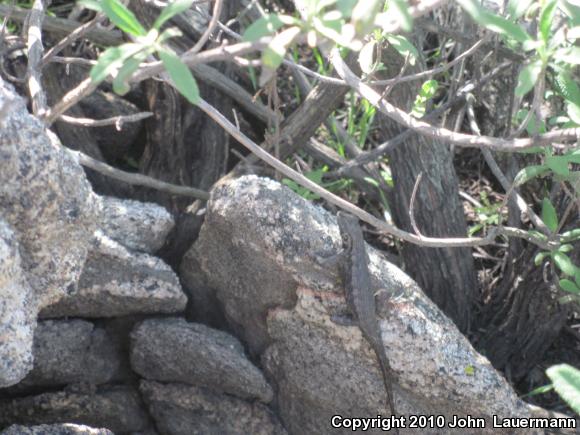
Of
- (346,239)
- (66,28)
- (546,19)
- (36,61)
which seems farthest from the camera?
(66,28)

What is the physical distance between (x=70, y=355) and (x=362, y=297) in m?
1.25

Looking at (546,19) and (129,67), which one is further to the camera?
(546,19)

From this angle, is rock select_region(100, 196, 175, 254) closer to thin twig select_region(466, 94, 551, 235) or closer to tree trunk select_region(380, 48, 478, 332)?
tree trunk select_region(380, 48, 478, 332)

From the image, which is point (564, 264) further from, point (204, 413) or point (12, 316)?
point (12, 316)

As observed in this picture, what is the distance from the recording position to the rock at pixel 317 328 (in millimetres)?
3436

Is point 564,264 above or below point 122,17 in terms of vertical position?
below

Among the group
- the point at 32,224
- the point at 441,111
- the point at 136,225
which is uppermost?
the point at 441,111

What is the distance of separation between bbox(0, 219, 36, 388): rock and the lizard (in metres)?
1.24

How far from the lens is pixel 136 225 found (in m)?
3.70

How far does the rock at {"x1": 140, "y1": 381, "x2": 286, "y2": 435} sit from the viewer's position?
142 inches

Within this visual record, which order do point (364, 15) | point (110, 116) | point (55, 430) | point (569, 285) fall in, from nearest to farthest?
point (364, 15) < point (55, 430) < point (569, 285) < point (110, 116)

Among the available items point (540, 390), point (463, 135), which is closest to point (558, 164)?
point (463, 135)

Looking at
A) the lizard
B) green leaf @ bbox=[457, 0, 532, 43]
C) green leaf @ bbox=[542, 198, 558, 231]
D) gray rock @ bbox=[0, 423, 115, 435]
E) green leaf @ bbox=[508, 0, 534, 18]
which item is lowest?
gray rock @ bbox=[0, 423, 115, 435]

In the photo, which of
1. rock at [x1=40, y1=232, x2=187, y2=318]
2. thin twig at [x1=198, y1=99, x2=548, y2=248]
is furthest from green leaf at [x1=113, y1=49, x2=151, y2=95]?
rock at [x1=40, y1=232, x2=187, y2=318]
